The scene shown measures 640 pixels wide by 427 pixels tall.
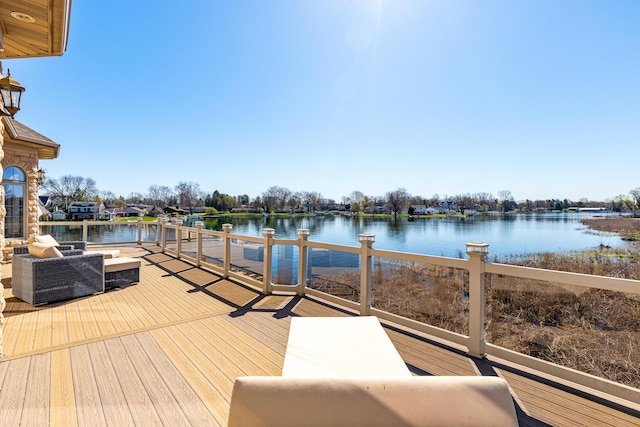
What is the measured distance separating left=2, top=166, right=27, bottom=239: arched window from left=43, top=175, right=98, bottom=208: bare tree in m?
39.6

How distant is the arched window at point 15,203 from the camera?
7.17 m

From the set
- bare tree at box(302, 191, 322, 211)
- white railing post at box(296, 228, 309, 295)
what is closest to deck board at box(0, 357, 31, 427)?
white railing post at box(296, 228, 309, 295)

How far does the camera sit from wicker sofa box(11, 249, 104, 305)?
13.6ft

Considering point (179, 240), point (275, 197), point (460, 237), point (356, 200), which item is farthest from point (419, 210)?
point (179, 240)

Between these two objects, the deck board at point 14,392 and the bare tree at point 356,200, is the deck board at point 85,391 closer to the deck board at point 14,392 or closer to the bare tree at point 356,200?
the deck board at point 14,392

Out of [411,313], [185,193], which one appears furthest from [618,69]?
[185,193]

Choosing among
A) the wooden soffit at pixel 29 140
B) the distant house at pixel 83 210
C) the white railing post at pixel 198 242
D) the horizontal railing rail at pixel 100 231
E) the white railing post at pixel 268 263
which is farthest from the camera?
the distant house at pixel 83 210

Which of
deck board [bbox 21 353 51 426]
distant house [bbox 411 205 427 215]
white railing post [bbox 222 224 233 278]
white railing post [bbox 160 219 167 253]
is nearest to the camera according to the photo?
deck board [bbox 21 353 51 426]

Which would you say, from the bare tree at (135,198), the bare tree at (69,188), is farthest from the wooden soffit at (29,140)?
the bare tree at (135,198)

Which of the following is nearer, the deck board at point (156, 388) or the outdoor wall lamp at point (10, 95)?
the deck board at point (156, 388)

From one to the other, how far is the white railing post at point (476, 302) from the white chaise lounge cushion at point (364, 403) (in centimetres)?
210

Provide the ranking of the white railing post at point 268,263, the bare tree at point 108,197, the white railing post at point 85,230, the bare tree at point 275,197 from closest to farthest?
the white railing post at point 268,263 → the white railing post at point 85,230 → the bare tree at point 108,197 → the bare tree at point 275,197

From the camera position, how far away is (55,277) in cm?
431

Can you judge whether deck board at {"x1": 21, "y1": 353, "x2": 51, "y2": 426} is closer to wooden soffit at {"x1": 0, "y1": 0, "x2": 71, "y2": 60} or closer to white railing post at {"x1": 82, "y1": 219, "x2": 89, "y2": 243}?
wooden soffit at {"x1": 0, "y1": 0, "x2": 71, "y2": 60}
